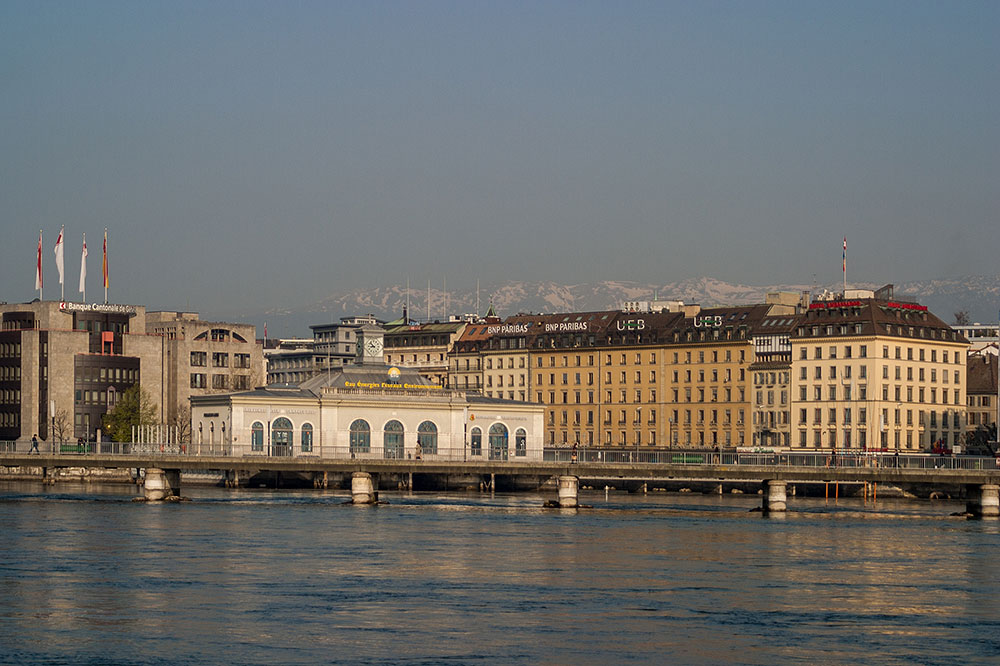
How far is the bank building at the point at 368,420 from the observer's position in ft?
551

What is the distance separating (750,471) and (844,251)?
227 feet

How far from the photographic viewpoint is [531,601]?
73125 millimetres

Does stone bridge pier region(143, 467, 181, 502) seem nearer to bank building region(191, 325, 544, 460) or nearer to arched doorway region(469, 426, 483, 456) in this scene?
bank building region(191, 325, 544, 460)

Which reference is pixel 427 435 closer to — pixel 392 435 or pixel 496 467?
pixel 392 435

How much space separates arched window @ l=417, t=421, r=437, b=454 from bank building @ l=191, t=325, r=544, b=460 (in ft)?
0.31

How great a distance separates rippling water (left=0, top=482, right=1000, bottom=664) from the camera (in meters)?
60.5

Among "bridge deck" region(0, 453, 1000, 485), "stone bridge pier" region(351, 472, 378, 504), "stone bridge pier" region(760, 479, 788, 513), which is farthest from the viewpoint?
"stone bridge pier" region(351, 472, 378, 504)

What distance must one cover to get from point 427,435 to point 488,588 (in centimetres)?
9647

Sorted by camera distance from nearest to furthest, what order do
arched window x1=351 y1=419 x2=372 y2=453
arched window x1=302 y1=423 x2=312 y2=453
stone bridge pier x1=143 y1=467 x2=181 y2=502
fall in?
stone bridge pier x1=143 y1=467 x2=181 y2=502, arched window x1=302 y1=423 x2=312 y2=453, arched window x1=351 y1=419 x2=372 y2=453

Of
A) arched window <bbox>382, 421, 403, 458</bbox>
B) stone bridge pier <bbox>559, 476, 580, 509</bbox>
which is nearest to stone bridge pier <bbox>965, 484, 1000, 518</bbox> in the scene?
stone bridge pier <bbox>559, 476, 580, 509</bbox>

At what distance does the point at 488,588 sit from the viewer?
7775 centimetres

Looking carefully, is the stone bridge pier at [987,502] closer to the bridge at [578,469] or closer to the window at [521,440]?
the bridge at [578,469]

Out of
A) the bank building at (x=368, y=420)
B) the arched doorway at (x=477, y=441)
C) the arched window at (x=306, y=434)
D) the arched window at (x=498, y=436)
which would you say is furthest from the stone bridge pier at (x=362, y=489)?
A: the arched window at (x=498, y=436)

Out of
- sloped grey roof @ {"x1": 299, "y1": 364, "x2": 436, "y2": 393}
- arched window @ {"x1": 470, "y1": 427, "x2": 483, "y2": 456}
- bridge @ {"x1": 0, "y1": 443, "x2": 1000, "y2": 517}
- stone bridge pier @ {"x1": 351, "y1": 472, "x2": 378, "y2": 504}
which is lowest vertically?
stone bridge pier @ {"x1": 351, "y1": 472, "x2": 378, "y2": 504}
